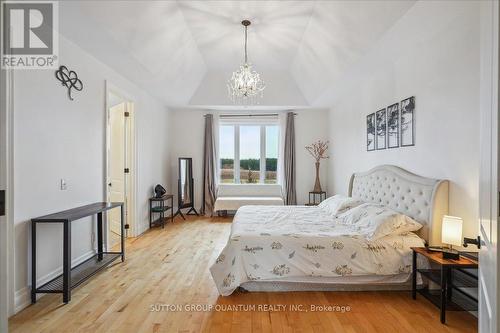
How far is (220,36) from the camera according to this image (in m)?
4.11

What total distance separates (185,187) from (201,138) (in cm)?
129

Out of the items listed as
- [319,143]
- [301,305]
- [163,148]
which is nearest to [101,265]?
[301,305]

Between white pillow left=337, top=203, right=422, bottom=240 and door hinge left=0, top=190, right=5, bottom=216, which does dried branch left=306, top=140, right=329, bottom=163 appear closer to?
white pillow left=337, top=203, right=422, bottom=240

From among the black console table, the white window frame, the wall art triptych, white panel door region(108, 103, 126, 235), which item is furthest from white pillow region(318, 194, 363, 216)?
white panel door region(108, 103, 126, 235)

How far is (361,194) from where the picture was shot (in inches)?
163

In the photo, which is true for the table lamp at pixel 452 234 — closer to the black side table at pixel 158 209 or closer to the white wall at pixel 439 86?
the white wall at pixel 439 86

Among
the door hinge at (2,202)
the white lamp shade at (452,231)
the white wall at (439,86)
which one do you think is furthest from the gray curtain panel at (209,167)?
the door hinge at (2,202)

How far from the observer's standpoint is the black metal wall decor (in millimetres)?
2801

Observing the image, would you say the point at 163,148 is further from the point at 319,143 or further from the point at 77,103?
the point at 319,143

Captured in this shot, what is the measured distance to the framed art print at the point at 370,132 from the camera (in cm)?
404

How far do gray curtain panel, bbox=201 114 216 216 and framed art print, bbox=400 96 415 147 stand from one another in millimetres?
4298

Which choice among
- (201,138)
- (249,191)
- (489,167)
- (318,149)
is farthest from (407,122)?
(201,138)

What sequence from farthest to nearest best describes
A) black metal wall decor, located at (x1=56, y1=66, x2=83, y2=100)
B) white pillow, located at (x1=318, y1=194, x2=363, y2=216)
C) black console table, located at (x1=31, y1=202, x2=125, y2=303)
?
1. white pillow, located at (x1=318, y1=194, x2=363, y2=216)
2. black metal wall decor, located at (x1=56, y1=66, x2=83, y2=100)
3. black console table, located at (x1=31, y1=202, x2=125, y2=303)

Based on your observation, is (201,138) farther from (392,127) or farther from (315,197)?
(392,127)
